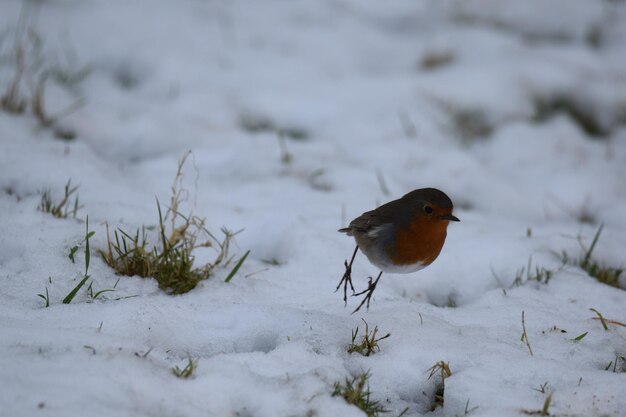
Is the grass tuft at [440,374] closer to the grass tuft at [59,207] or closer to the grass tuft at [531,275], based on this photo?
the grass tuft at [531,275]

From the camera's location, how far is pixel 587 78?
6.39m

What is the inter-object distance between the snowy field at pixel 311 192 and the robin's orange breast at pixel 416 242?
311mm

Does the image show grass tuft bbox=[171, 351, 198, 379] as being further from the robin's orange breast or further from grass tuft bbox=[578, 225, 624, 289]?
grass tuft bbox=[578, 225, 624, 289]

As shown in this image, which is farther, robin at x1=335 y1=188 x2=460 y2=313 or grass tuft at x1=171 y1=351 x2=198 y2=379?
robin at x1=335 y1=188 x2=460 y2=313

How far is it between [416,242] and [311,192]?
1.84 metres

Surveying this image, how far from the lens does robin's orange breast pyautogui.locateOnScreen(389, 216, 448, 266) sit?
2820 mm

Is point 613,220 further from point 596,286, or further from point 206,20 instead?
point 206,20

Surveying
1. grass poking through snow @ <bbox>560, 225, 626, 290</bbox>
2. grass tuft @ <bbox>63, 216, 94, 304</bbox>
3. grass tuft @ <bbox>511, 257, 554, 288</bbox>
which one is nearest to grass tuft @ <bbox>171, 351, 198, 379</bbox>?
grass tuft @ <bbox>63, 216, 94, 304</bbox>

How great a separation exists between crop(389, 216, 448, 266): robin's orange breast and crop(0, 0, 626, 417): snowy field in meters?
0.31

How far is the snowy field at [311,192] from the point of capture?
2395 millimetres

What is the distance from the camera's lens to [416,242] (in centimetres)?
282

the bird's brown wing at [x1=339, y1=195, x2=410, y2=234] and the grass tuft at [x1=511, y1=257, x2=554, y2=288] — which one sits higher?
the bird's brown wing at [x1=339, y1=195, x2=410, y2=234]

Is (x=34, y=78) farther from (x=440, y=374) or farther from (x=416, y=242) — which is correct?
(x=440, y=374)

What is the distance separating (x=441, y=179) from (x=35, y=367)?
11.5ft
